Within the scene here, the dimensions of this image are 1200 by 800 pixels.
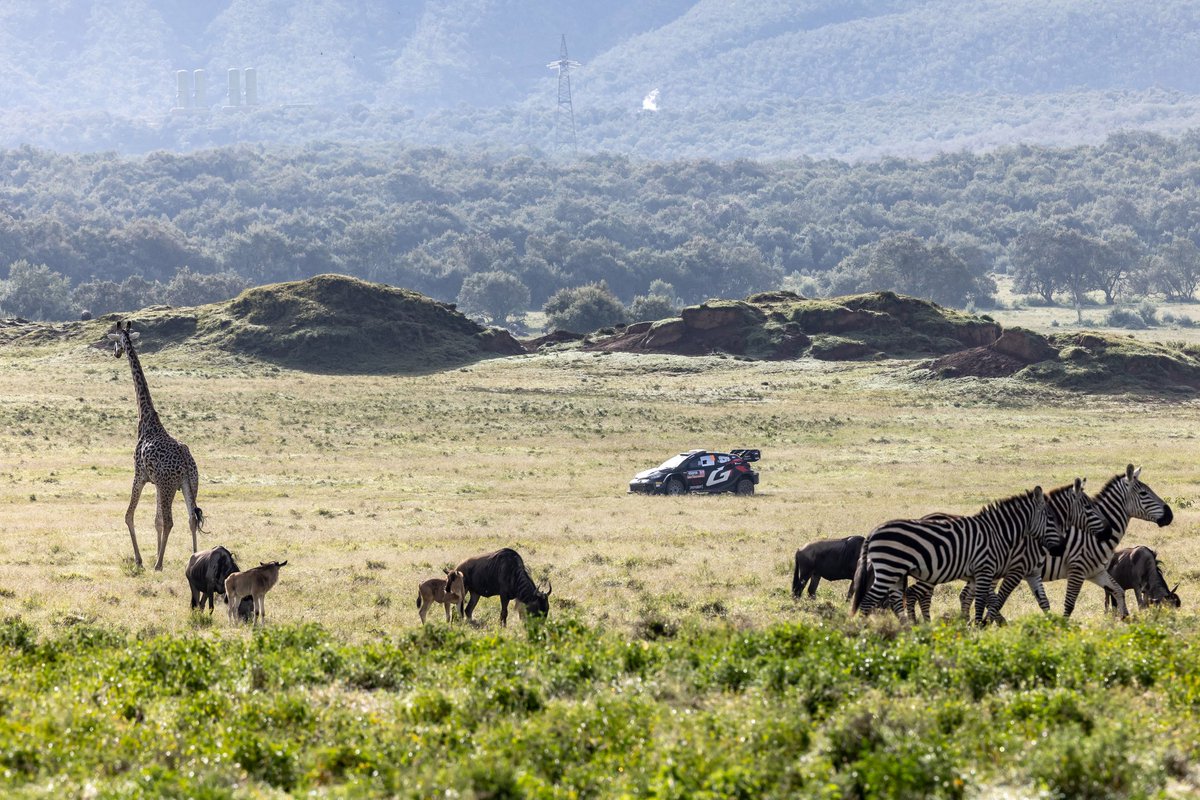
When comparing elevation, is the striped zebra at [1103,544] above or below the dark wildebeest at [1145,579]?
above

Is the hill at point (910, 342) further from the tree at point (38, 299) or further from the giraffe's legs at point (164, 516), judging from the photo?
the tree at point (38, 299)

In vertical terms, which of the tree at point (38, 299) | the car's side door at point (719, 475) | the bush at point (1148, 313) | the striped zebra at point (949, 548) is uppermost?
the tree at point (38, 299)

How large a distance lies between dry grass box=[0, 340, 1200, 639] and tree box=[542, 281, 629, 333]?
44874 mm

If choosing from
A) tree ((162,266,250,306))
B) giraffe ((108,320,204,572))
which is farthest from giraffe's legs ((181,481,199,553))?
tree ((162,266,250,306))

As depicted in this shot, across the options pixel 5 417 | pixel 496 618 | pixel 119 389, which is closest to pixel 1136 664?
pixel 496 618

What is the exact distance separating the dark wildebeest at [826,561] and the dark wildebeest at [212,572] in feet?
28.9

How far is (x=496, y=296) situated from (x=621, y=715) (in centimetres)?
18313

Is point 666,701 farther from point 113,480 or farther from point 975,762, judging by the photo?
point 113,480

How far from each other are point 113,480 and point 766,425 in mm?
30941

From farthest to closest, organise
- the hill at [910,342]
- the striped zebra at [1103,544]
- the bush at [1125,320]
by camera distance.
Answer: the bush at [1125,320] < the hill at [910,342] < the striped zebra at [1103,544]

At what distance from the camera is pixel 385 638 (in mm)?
16234

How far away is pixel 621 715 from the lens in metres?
11.8

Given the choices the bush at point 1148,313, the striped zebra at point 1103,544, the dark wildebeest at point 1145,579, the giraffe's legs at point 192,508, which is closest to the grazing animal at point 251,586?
the giraffe's legs at point 192,508

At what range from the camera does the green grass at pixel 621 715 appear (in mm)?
10281
